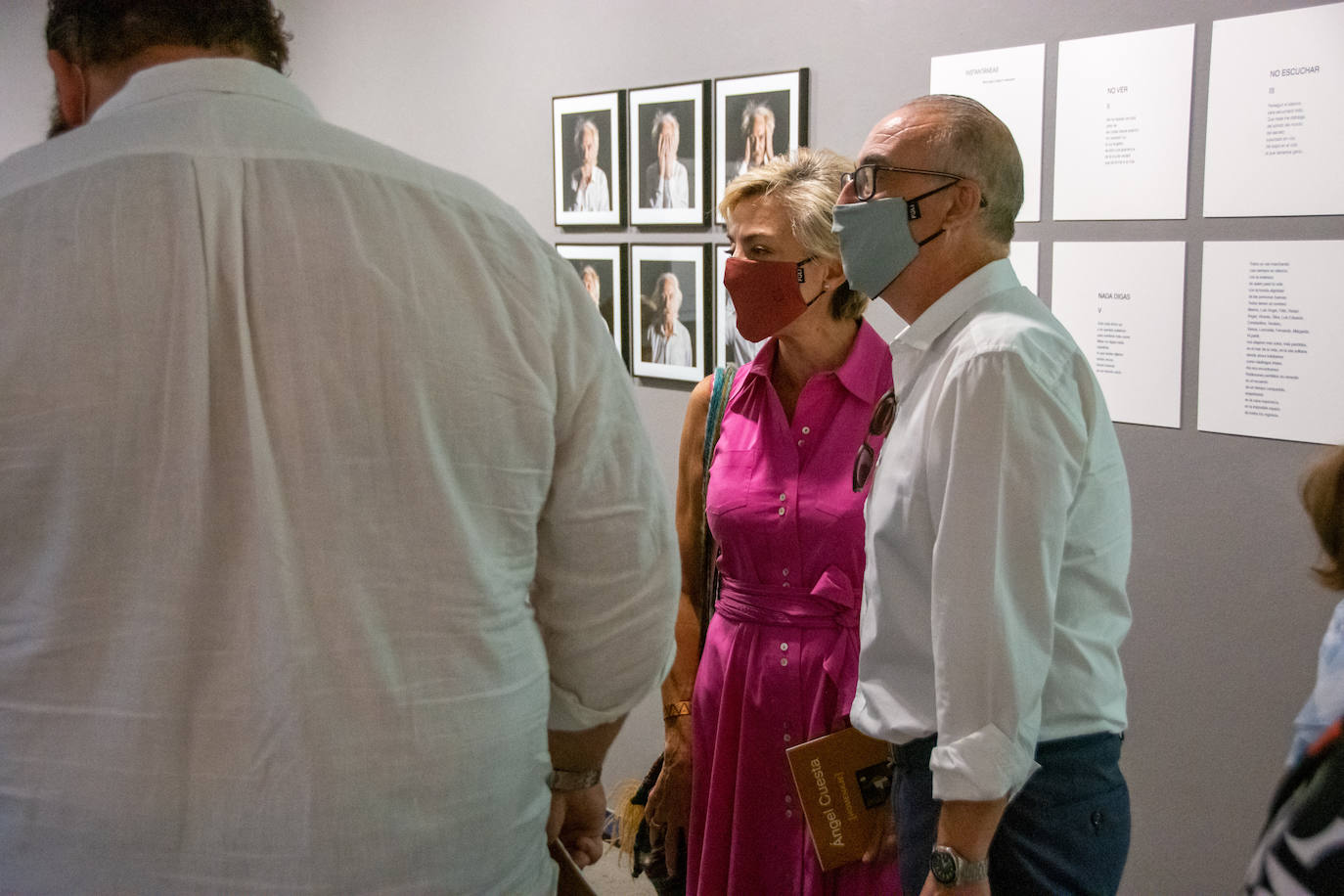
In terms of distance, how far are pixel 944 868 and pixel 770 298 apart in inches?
45.5

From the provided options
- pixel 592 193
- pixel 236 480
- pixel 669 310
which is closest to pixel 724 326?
pixel 669 310

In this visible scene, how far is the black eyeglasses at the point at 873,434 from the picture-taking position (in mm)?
1803

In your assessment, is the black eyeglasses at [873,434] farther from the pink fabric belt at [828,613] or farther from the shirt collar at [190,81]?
the shirt collar at [190,81]

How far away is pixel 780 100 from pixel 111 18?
2259 millimetres

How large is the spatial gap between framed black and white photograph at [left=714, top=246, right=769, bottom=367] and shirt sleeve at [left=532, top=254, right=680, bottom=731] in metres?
2.04

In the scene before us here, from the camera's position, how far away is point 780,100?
3113 mm

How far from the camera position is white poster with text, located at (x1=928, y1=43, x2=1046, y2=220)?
2.58m

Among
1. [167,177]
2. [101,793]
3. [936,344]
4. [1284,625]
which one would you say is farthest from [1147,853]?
[167,177]

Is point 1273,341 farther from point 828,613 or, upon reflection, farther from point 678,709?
point 678,709

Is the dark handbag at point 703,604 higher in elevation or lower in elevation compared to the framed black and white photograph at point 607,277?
lower

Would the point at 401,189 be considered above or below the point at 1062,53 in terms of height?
below

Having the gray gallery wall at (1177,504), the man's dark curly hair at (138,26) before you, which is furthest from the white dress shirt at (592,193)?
the man's dark curly hair at (138,26)

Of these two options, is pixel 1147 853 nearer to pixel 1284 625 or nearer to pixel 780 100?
pixel 1284 625

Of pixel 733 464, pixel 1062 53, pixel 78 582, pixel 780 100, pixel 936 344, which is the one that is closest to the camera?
pixel 78 582
